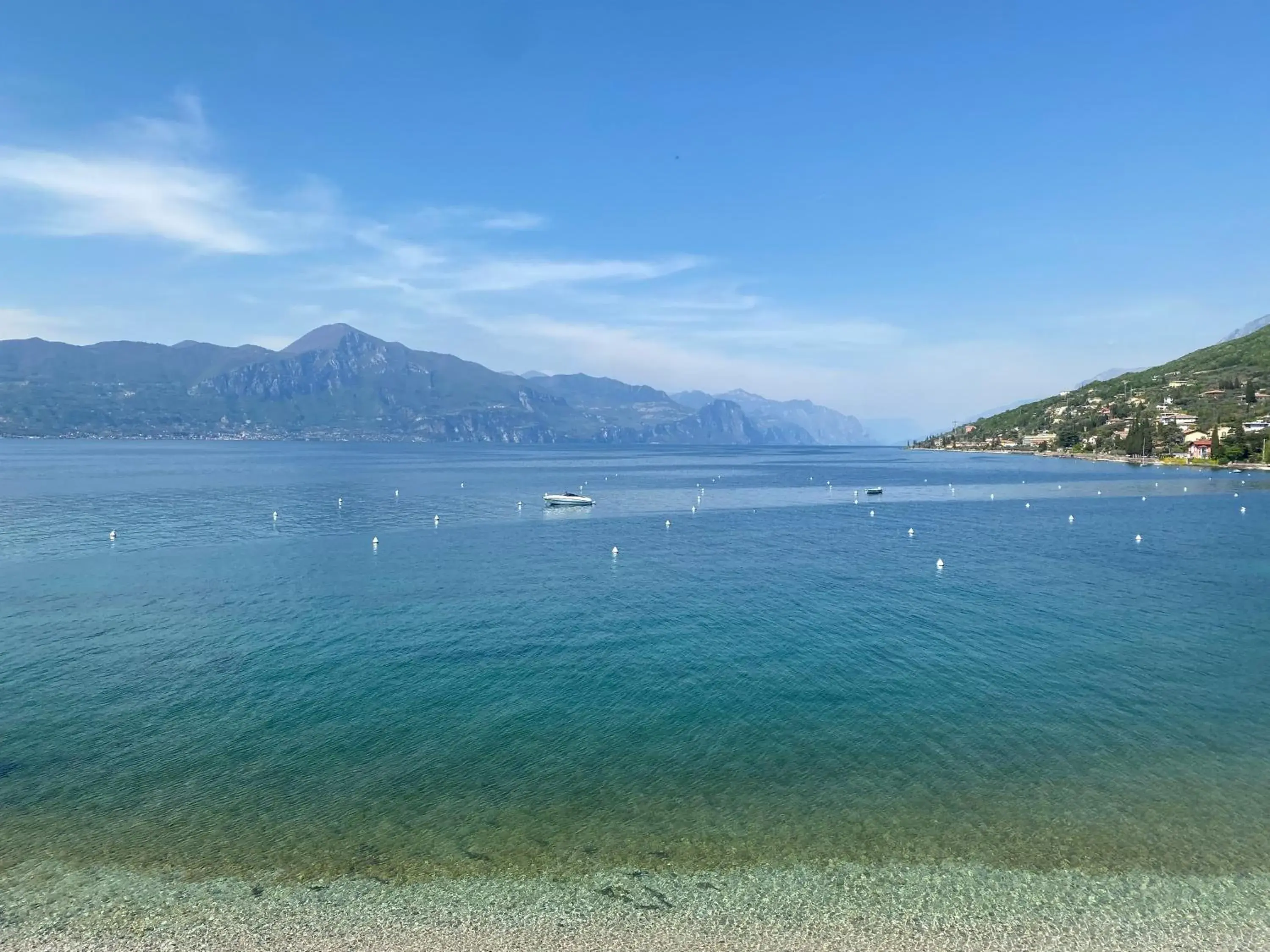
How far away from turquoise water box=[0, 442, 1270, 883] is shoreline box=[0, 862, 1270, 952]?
2.41ft

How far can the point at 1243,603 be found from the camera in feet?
155

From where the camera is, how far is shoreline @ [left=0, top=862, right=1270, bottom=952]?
639 inches

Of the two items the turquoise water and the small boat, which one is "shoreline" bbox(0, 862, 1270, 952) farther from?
the small boat

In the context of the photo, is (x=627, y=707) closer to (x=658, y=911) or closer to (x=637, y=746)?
(x=637, y=746)

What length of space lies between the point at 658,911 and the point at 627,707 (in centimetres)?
1310

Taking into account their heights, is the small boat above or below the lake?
above

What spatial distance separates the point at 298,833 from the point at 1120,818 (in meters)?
24.6

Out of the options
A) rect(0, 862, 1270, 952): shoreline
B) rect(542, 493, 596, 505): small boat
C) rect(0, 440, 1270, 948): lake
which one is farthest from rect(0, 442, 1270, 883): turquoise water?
rect(542, 493, 596, 505): small boat

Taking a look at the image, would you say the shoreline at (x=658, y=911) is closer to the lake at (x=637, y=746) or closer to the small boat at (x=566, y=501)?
the lake at (x=637, y=746)

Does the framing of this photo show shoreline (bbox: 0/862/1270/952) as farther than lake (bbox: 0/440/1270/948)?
No

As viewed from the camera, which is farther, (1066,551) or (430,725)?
(1066,551)

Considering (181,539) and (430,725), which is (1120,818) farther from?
(181,539)

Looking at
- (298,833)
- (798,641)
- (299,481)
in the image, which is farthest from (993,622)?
(299,481)

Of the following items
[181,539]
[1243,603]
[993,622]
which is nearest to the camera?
[993,622]
